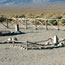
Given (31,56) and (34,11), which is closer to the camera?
(31,56)

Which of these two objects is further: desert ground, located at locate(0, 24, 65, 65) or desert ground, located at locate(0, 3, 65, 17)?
desert ground, located at locate(0, 3, 65, 17)

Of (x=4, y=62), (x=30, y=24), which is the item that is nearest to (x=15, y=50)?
(x=4, y=62)

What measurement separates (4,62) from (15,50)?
136 inches

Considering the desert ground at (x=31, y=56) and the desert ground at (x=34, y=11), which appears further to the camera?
the desert ground at (x=34, y=11)

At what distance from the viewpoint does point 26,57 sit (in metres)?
15.1

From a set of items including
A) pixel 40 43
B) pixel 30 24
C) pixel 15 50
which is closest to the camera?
pixel 15 50

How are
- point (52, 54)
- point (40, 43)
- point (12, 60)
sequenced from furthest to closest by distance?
point (40, 43) → point (52, 54) → point (12, 60)

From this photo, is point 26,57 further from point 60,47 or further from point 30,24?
point 30,24

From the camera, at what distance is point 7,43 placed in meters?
19.8

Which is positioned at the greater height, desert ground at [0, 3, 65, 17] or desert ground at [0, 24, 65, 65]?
desert ground at [0, 24, 65, 65]

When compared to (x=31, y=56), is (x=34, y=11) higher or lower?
lower

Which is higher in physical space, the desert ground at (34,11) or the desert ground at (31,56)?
the desert ground at (31,56)

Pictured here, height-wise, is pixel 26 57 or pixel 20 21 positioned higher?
pixel 26 57

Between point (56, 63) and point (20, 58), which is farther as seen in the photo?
point (20, 58)
